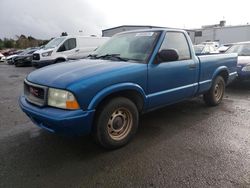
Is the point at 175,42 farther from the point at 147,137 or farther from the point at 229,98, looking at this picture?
the point at 229,98

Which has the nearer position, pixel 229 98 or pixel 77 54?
pixel 229 98

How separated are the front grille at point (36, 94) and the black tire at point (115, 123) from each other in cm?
76

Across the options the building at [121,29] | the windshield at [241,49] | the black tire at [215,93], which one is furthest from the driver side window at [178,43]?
the building at [121,29]

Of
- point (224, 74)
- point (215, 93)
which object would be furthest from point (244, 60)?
point (215, 93)

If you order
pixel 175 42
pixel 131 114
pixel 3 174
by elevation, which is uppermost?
pixel 175 42

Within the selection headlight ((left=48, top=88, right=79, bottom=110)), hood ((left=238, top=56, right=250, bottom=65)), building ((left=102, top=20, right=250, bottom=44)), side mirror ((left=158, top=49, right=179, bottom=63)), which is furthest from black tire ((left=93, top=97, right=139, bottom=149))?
building ((left=102, top=20, right=250, bottom=44))

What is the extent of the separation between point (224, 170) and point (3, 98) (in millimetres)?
6422

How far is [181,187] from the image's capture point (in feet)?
7.96

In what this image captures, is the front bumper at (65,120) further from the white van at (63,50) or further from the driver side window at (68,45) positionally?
the driver side window at (68,45)

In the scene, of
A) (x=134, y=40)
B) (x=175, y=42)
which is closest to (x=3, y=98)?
(x=134, y=40)

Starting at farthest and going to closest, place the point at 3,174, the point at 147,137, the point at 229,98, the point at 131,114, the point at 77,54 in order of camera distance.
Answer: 1. the point at 77,54
2. the point at 229,98
3. the point at 147,137
4. the point at 131,114
5. the point at 3,174

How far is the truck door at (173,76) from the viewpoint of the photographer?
3.57m

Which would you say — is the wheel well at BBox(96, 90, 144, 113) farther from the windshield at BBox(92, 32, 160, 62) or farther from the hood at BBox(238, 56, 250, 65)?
the hood at BBox(238, 56, 250, 65)

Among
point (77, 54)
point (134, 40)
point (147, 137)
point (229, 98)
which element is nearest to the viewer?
point (147, 137)
